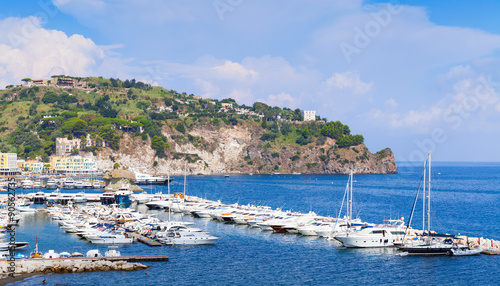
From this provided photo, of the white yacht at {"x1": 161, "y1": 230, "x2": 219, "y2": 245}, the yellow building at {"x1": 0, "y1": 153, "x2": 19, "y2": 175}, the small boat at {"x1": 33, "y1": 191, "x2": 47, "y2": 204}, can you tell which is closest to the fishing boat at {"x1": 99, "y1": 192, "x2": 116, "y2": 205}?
the small boat at {"x1": 33, "y1": 191, "x2": 47, "y2": 204}

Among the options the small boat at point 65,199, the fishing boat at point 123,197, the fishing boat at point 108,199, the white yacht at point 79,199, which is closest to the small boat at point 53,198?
the small boat at point 65,199

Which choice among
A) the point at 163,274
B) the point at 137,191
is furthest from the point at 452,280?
the point at 137,191

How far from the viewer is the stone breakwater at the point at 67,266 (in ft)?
142

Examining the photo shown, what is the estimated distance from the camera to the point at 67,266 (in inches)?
Result: 1726

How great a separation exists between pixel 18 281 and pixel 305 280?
22.8 m

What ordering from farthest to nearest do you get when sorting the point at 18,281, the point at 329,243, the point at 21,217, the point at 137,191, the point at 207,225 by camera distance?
the point at 137,191
the point at 21,217
the point at 207,225
the point at 329,243
the point at 18,281

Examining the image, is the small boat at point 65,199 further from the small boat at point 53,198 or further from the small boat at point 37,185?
the small boat at point 37,185

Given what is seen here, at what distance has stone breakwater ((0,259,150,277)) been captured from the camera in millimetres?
43188

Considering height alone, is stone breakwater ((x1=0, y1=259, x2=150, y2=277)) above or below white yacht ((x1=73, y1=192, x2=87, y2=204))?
below

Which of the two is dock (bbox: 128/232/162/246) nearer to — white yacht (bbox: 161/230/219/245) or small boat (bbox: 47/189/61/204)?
white yacht (bbox: 161/230/219/245)

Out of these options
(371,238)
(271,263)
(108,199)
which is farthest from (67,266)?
(108,199)

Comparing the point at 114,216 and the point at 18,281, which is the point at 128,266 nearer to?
the point at 18,281

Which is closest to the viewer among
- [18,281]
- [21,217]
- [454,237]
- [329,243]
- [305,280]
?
[18,281]

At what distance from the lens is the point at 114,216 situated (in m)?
76.4
